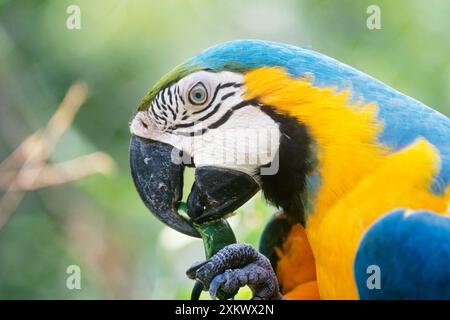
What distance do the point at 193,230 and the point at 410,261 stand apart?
476 mm

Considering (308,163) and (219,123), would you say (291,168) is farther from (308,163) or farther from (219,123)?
(219,123)

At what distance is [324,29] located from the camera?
9.61 feet

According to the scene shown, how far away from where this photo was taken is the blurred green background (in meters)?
2.81

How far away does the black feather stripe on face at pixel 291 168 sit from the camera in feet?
4.62

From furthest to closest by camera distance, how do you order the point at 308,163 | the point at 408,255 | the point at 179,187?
the point at 179,187 → the point at 308,163 → the point at 408,255

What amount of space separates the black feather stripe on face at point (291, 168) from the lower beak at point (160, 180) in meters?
0.19

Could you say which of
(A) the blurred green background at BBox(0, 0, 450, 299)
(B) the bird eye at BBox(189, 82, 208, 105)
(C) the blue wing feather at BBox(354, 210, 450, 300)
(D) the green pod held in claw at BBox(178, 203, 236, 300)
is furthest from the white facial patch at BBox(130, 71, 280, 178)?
(A) the blurred green background at BBox(0, 0, 450, 299)

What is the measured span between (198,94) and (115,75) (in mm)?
1787

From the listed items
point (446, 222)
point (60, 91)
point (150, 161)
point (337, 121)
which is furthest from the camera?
point (60, 91)

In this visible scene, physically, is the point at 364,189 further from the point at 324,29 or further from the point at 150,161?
the point at 324,29

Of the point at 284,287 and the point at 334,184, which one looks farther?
the point at 284,287

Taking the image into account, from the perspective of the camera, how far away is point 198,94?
1.47 meters

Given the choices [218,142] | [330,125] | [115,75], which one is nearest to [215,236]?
[218,142]

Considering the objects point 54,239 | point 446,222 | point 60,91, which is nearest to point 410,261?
point 446,222
